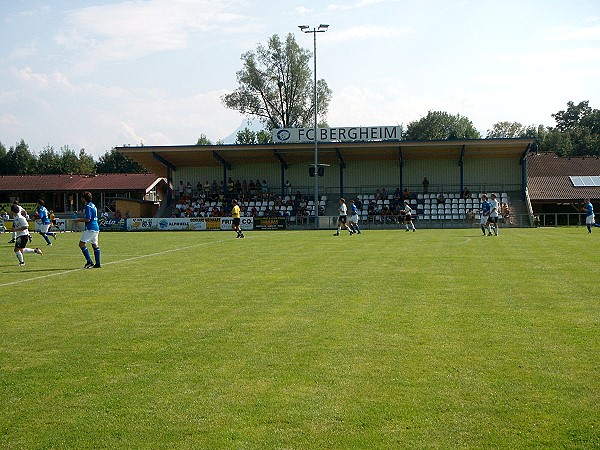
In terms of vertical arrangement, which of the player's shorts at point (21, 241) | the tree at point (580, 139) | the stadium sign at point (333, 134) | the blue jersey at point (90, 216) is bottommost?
the player's shorts at point (21, 241)

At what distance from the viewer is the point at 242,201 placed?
178 feet

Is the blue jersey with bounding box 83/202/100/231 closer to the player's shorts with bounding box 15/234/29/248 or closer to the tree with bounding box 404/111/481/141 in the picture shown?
the player's shorts with bounding box 15/234/29/248

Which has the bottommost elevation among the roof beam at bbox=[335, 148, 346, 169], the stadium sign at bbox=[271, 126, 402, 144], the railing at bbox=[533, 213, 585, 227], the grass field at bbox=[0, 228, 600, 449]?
the grass field at bbox=[0, 228, 600, 449]

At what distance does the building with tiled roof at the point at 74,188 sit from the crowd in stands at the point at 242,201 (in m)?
14.5

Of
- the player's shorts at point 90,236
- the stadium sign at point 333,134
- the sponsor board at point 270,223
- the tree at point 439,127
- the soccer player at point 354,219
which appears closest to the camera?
the player's shorts at point 90,236

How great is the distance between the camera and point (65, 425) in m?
5.49

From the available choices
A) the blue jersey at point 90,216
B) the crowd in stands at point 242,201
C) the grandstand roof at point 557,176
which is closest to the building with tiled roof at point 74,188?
the crowd in stands at point 242,201

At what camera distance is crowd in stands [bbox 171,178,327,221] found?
5228 cm

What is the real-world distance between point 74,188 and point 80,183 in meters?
1.69

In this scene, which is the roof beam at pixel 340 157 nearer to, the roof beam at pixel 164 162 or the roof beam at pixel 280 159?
the roof beam at pixel 280 159

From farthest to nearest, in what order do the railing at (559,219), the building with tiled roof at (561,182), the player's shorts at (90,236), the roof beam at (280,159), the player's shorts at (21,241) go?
the building with tiled roof at (561,182)
the roof beam at (280,159)
the railing at (559,219)
the player's shorts at (21,241)
the player's shorts at (90,236)

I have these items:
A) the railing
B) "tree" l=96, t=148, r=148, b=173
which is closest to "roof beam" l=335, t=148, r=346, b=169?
the railing

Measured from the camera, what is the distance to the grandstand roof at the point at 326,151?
168 feet

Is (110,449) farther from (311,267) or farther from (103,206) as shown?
(103,206)
